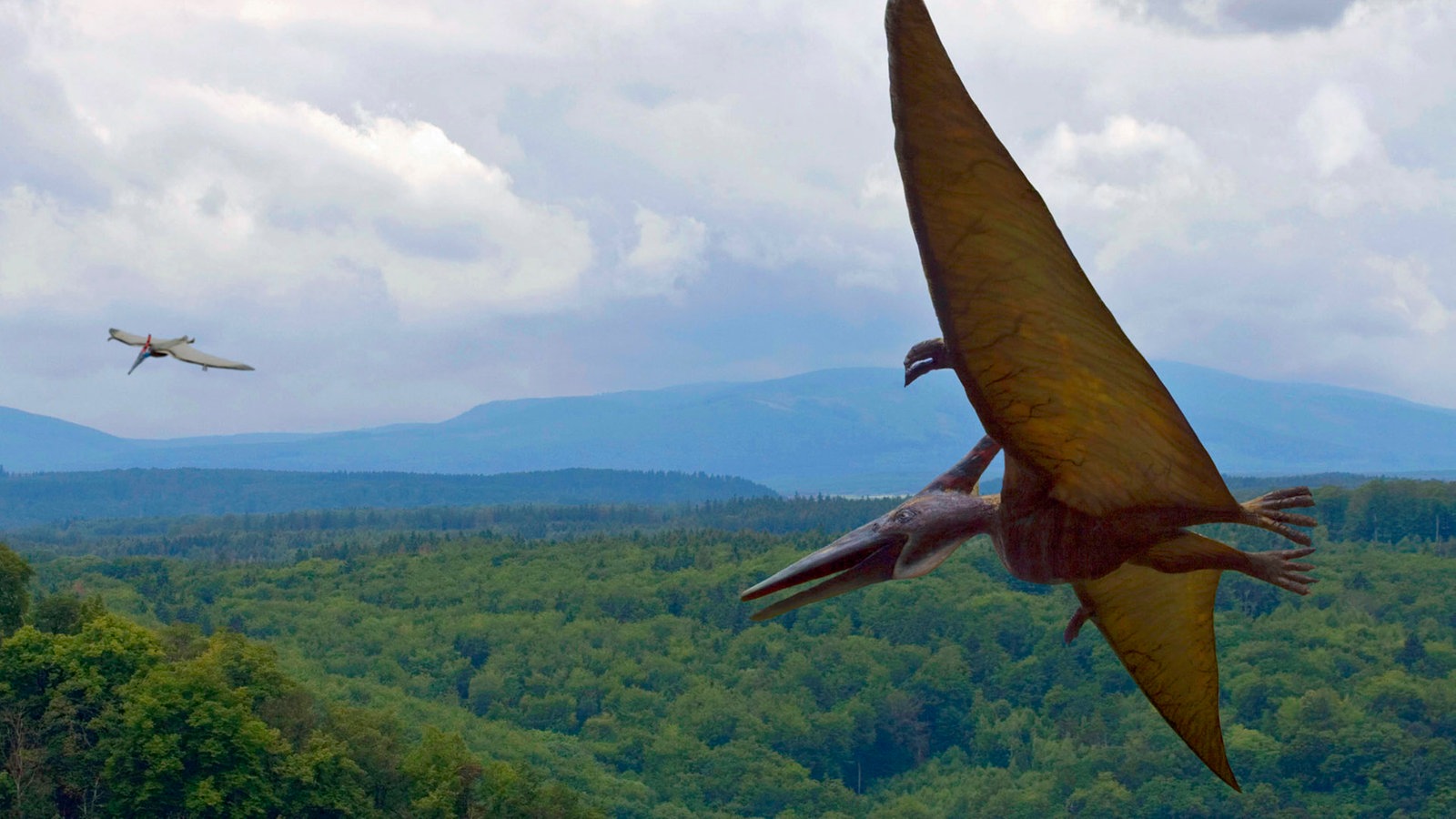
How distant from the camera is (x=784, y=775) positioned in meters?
72.0

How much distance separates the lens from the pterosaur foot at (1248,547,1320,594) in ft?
18.3

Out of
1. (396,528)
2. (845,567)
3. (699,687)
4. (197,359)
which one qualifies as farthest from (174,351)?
(396,528)

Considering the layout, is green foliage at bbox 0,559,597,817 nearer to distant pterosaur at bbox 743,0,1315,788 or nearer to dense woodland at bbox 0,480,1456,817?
dense woodland at bbox 0,480,1456,817

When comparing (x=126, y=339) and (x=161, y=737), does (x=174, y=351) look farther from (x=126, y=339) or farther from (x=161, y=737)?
(x=161, y=737)

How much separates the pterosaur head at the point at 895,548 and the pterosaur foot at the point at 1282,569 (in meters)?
0.99

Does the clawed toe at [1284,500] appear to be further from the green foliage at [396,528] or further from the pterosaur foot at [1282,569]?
the green foliage at [396,528]

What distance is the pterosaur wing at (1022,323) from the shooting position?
4.57 metres

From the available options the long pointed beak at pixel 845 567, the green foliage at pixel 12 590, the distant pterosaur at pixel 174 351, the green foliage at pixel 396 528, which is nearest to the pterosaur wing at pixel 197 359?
the distant pterosaur at pixel 174 351

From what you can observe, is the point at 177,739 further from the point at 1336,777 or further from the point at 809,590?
the point at 1336,777

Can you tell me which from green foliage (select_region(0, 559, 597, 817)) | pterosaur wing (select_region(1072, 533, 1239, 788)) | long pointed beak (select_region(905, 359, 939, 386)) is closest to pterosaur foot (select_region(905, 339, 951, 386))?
long pointed beak (select_region(905, 359, 939, 386))

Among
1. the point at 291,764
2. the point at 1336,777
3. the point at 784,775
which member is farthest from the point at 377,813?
the point at 1336,777

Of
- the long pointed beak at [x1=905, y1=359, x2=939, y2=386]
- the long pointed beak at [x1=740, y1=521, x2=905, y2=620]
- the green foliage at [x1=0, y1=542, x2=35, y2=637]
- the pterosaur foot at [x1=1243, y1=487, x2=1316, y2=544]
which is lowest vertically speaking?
the green foliage at [x1=0, y1=542, x2=35, y2=637]

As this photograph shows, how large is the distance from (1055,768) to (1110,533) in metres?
70.6

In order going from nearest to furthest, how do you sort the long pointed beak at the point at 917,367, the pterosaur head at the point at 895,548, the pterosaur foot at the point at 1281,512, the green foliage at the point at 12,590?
1. the pterosaur foot at the point at 1281,512
2. the long pointed beak at the point at 917,367
3. the pterosaur head at the point at 895,548
4. the green foliage at the point at 12,590
